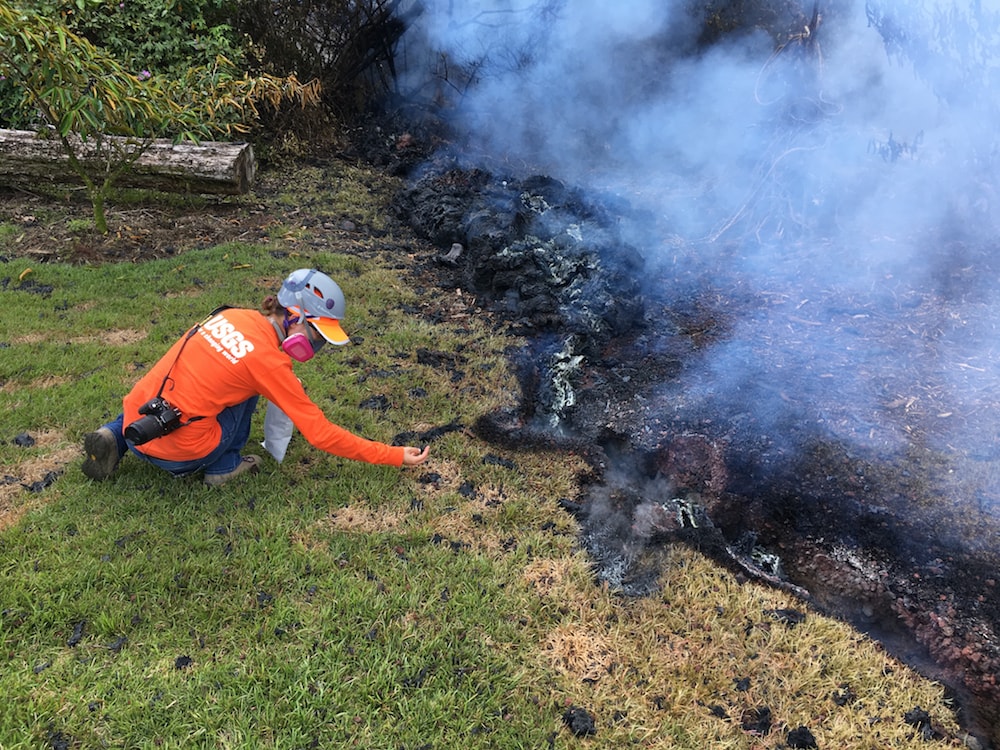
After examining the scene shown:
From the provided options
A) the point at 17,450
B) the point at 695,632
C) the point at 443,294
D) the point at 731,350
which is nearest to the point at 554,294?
the point at 443,294

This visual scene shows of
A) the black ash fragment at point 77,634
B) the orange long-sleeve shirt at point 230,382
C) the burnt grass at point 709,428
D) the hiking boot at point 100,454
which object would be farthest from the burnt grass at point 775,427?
the black ash fragment at point 77,634

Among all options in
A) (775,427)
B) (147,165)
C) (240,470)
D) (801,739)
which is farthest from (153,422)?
(147,165)

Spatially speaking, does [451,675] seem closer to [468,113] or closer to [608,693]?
[608,693]

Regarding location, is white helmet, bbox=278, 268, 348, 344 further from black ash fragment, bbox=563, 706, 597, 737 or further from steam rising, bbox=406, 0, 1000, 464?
steam rising, bbox=406, 0, 1000, 464

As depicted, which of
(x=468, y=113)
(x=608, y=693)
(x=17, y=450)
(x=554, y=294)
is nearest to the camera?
(x=608, y=693)

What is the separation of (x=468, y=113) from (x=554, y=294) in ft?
16.7

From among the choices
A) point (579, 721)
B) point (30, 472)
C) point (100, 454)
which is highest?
point (579, 721)

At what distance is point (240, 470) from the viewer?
3.17 m

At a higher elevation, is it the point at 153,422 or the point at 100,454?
the point at 153,422

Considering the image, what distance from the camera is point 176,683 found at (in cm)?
222

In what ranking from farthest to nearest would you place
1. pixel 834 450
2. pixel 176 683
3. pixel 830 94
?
1. pixel 830 94
2. pixel 834 450
3. pixel 176 683

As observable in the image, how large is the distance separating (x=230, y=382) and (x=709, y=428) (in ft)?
9.15

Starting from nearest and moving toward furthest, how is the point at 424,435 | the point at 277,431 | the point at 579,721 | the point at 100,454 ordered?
1. the point at 579,721
2. the point at 100,454
3. the point at 277,431
4. the point at 424,435

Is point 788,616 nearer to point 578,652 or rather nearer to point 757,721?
point 757,721
